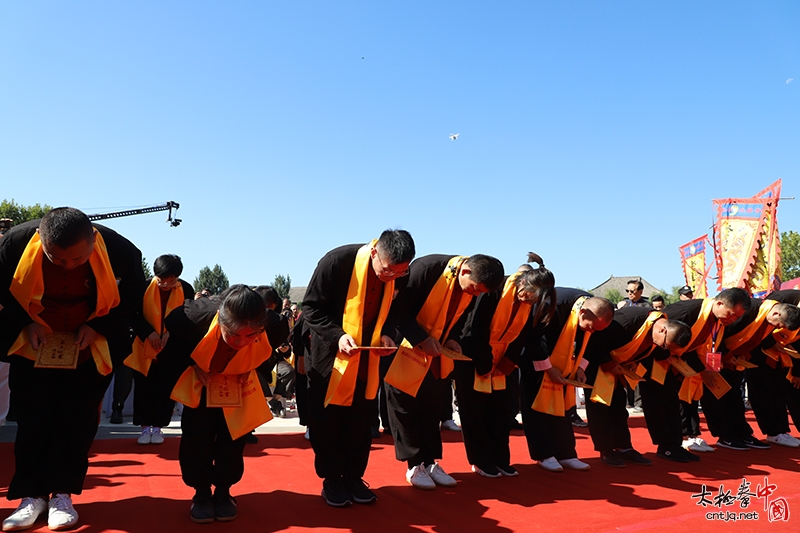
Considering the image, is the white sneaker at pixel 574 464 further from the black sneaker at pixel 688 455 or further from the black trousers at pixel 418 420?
the black trousers at pixel 418 420

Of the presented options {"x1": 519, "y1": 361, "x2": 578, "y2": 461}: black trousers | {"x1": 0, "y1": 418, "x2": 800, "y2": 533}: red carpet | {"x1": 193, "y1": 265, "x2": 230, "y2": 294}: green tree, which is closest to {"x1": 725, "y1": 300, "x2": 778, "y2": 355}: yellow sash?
{"x1": 0, "y1": 418, "x2": 800, "y2": 533}: red carpet

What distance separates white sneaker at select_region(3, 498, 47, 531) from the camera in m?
2.59

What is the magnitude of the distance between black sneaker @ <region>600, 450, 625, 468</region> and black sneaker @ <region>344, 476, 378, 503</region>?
84.1 inches

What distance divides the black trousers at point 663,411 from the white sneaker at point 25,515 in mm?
4320

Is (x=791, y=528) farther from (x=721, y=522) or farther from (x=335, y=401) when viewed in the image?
(x=335, y=401)

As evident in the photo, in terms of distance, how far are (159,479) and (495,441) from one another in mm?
2162

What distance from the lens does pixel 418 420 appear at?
3.84 meters

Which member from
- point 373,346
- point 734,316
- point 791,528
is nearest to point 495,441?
point 373,346

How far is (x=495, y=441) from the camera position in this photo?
4160mm

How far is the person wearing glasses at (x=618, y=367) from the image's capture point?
15.4 feet

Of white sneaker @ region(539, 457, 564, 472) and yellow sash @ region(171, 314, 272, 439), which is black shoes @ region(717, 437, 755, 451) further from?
yellow sash @ region(171, 314, 272, 439)

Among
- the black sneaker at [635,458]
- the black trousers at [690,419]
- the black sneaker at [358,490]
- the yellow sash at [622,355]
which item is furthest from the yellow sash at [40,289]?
the black trousers at [690,419]

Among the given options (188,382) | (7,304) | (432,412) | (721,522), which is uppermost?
(7,304)

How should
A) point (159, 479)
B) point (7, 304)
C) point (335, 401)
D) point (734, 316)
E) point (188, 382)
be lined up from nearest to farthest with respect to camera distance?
1. point (7, 304)
2. point (188, 382)
3. point (335, 401)
4. point (159, 479)
5. point (734, 316)
